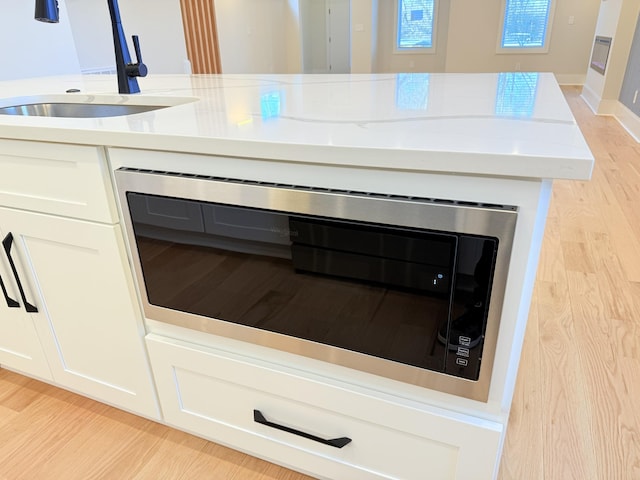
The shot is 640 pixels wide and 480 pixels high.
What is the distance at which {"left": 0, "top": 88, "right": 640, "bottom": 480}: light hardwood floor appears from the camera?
112cm

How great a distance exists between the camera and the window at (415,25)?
7969 mm

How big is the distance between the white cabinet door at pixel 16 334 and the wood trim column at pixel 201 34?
20.2 feet

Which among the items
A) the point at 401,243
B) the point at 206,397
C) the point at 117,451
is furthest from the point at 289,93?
the point at 117,451

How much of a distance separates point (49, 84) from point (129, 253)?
4.05 ft

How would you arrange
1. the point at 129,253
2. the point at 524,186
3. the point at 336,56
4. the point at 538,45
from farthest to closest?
1. the point at 336,56
2. the point at 538,45
3. the point at 129,253
4. the point at 524,186

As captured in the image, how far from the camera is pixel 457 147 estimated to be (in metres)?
0.63

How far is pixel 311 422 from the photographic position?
3.06 ft

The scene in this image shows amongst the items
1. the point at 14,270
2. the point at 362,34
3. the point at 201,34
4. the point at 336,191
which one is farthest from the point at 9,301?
the point at 362,34

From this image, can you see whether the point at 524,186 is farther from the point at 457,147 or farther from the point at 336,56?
the point at 336,56

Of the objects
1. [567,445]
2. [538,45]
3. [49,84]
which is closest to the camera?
[567,445]

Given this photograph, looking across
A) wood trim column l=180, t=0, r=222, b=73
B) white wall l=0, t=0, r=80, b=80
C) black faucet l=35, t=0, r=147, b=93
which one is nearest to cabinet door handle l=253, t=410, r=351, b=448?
black faucet l=35, t=0, r=147, b=93

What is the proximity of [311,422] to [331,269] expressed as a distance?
1.25 ft

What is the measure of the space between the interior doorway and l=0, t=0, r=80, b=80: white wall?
796 centimetres

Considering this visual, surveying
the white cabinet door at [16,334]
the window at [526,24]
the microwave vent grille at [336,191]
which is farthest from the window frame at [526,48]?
the white cabinet door at [16,334]
